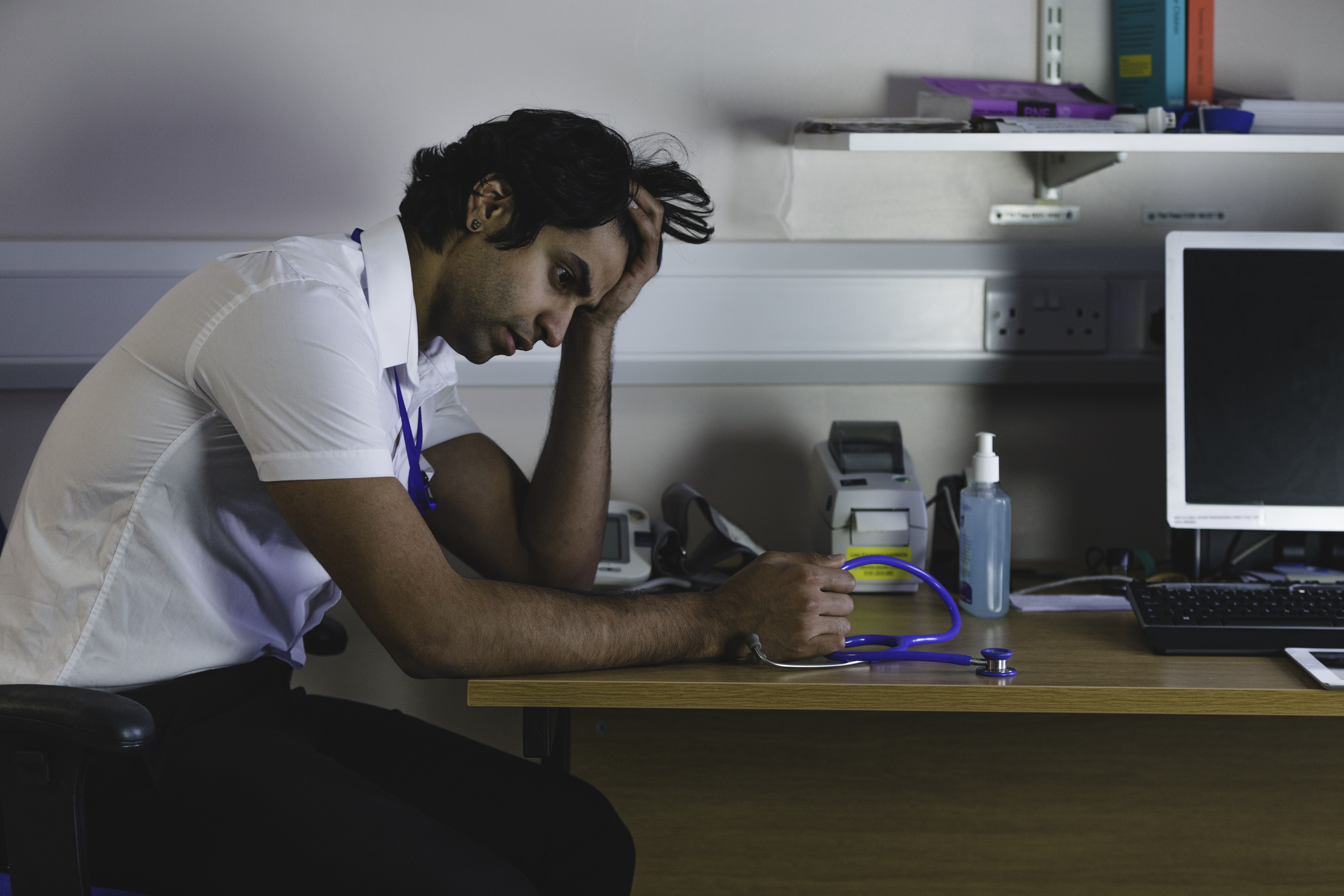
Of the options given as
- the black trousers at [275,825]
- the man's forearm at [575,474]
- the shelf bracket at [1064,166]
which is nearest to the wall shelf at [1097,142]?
the shelf bracket at [1064,166]

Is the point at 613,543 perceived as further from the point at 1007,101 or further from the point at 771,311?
the point at 1007,101

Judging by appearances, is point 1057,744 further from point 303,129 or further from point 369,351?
point 303,129

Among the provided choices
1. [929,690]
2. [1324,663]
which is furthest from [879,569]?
[1324,663]

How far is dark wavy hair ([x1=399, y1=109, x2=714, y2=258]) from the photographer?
1122 millimetres

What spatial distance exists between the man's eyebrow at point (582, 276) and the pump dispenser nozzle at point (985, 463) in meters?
0.53

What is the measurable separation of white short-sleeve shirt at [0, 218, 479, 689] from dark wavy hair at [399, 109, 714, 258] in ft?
0.32

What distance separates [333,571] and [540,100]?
0.99 m

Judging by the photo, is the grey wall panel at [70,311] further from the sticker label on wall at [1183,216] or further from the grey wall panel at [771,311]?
the sticker label on wall at [1183,216]

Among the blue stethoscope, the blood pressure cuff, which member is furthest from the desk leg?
the blood pressure cuff

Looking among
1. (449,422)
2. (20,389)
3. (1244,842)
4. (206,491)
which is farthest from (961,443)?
(20,389)

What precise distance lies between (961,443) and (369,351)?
1.10 meters

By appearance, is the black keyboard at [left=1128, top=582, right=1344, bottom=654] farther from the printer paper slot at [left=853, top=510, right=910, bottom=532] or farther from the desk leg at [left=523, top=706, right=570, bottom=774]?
the desk leg at [left=523, top=706, right=570, bottom=774]

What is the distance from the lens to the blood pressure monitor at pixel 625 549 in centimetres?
145

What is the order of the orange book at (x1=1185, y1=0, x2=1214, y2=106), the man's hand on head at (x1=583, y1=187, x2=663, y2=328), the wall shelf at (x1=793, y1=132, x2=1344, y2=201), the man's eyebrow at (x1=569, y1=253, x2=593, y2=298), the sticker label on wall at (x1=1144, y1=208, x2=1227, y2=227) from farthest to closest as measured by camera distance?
1. the sticker label on wall at (x1=1144, y1=208, x2=1227, y2=227)
2. the orange book at (x1=1185, y1=0, x2=1214, y2=106)
3. the wall shelf at (x1=793, y1=132, x2=1344, y2=201)
4. the man's hand on head at (x1=583, y1=187, x2=663, y2=328)
5. the man's eyebrow at (x1=569, y1=253, x2=593, y2=298)
